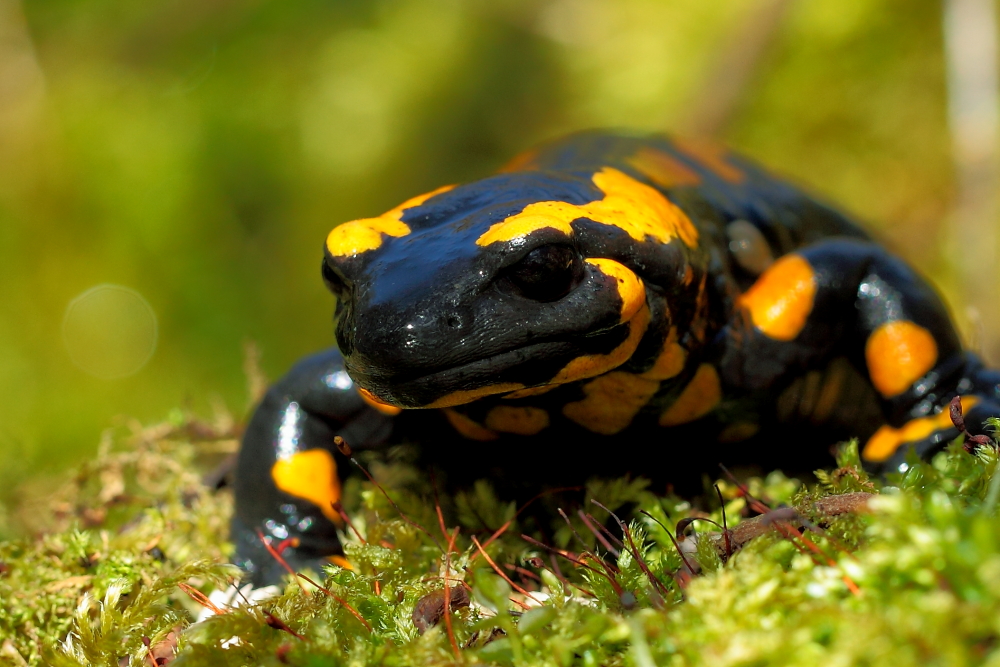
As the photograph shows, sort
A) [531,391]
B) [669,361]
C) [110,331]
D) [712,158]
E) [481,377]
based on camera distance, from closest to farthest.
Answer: [481,377] < [531,391] < [669,361] < [712,158] < [110,331]

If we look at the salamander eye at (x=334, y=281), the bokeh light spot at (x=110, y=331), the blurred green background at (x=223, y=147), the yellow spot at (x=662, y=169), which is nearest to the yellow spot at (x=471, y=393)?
the salamander eye at (x=334, y=281)

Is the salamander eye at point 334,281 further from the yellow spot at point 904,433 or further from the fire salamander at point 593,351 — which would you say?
the yellow spot at point 904,433

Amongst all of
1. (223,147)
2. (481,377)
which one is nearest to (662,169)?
(481,377)

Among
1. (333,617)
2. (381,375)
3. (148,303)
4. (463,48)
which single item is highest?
(463,48)

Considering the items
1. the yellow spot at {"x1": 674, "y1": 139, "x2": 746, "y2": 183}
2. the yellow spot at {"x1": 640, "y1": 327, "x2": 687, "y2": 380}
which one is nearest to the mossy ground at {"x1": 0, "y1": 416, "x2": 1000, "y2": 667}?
the yellow spot at {"x1": 640, "y1": 327, "x2": 687, "y2": 380}

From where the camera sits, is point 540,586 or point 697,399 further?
point 697,399

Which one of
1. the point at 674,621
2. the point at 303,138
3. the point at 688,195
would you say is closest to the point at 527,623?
the point at 674,621

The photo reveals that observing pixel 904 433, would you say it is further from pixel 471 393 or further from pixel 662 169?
pixel 471 393

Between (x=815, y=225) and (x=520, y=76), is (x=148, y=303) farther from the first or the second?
(x=815, y=225)
